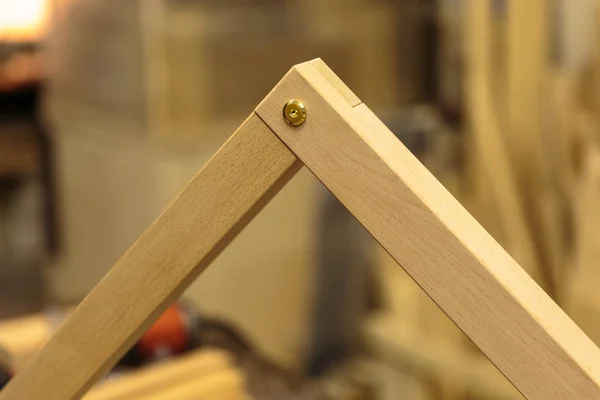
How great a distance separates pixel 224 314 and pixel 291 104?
5.55 ft

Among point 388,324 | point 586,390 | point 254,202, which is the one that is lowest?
point 388,324

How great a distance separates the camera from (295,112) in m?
0.53

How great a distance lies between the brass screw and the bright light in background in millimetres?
2321

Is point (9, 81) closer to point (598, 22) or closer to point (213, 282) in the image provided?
point (213, 282)

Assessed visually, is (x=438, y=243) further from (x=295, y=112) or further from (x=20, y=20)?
(x=20, y=20)

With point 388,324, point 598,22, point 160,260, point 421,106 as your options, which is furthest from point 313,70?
point 421,106

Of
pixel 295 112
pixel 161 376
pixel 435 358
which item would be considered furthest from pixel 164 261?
pixel 435 358

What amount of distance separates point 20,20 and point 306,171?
1.32 m

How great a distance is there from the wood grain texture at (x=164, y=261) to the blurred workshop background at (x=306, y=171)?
0.45 m

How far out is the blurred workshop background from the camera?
147cm

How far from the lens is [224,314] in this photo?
2.17m

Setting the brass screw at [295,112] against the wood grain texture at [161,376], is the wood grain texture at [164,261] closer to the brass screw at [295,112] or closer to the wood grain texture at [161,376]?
the brass screw at [295,112]

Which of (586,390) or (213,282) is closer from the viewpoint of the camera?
(586,390)

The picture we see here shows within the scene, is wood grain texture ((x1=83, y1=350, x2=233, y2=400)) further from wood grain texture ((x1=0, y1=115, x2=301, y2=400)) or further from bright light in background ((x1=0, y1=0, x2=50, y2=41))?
bright light in background ((x1=0, y1=0, x2=50, y2=41))
